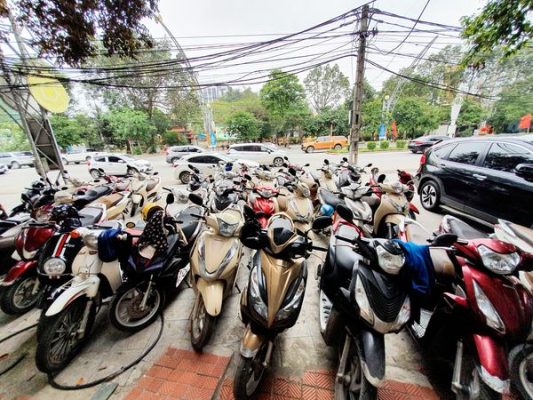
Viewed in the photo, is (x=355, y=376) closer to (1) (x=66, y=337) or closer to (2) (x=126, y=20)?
(1) (x=66, y=337)

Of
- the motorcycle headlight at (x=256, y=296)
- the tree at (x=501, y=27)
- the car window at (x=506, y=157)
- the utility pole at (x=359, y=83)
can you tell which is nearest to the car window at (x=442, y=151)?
the car window at (x=506, y=157)

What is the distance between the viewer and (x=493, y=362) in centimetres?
120

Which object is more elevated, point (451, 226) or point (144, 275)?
point (451, 226)

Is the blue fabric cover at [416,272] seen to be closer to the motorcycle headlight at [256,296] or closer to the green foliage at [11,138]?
the motorcycle headlight at [256,296]

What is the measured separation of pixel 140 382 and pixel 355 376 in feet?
5.32

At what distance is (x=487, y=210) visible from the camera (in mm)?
3785

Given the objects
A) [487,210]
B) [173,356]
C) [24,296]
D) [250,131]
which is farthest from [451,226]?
[250,131]

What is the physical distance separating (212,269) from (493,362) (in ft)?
6.36

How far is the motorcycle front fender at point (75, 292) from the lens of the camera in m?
1.63

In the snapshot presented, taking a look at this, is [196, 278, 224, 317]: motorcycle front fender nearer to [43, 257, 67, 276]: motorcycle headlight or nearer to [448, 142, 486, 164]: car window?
[43, 257, 67, 276]: motorcycle headlight

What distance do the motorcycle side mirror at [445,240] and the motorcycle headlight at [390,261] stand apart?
0.35 meters

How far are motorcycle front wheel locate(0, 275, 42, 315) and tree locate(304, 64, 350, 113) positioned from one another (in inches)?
1400

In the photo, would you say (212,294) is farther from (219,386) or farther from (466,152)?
(466,152)

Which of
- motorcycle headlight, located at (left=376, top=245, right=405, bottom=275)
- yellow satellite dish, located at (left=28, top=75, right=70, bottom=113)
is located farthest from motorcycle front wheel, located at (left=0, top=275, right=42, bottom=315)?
yellow satellite dish, located at (left=28, top=75, right=70, bottom=113)
